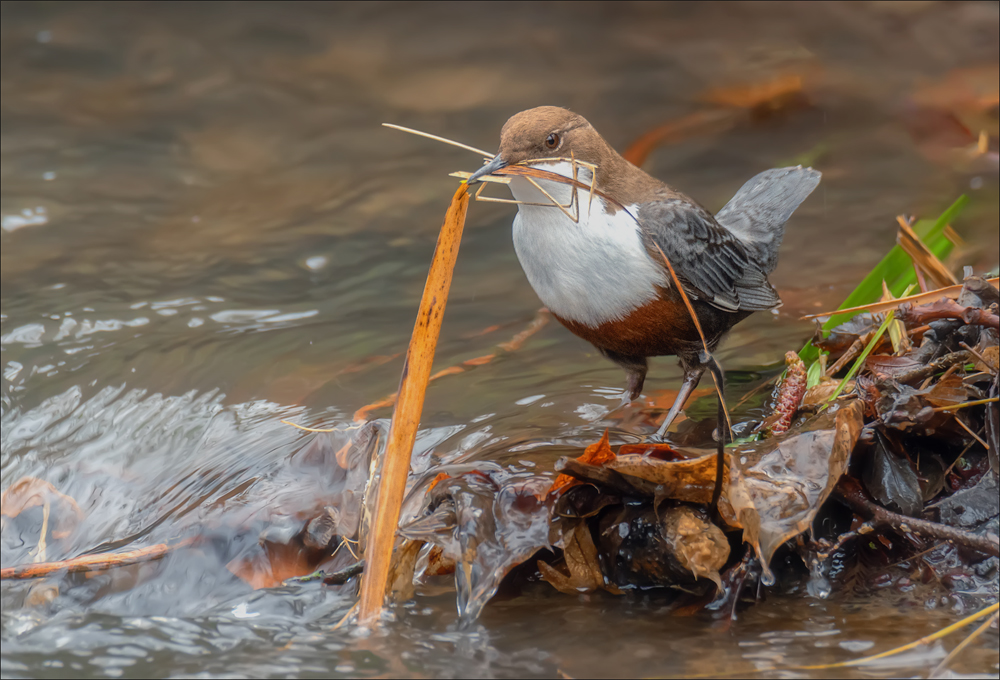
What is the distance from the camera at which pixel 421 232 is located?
479cm

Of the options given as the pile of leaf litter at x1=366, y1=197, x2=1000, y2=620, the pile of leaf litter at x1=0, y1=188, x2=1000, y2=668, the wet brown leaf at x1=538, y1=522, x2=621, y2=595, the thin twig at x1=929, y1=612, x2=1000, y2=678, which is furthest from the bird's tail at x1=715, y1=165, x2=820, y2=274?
the thin twig at x1=929, y1=612, x2=1000, y2=678

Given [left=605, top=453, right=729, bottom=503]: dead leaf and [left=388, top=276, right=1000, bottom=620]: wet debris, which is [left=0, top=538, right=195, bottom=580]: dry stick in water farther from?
[left=605, top=453, right=729, bottom=503]: dead leaf

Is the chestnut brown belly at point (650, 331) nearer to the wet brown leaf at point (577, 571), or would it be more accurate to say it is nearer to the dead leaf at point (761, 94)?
the wet brown leaf at point (577, 571)

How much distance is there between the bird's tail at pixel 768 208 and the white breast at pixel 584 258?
0.95 m

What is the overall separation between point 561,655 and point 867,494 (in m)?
0.80

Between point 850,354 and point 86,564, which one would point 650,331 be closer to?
point 850,354

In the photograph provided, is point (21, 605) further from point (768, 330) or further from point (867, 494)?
point (768, 330)

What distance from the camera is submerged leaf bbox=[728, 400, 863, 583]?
1.77m

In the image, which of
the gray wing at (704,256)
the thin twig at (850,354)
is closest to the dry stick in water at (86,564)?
the gray wing at (704,256)

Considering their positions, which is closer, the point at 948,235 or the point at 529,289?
the point at 948,235

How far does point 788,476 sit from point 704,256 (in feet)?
4.06

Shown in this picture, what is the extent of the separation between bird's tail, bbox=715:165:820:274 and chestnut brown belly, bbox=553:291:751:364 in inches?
30.8

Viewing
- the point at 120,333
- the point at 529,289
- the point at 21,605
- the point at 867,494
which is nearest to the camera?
the point at 867,494

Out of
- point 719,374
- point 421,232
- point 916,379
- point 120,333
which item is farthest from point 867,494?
point 421,232
